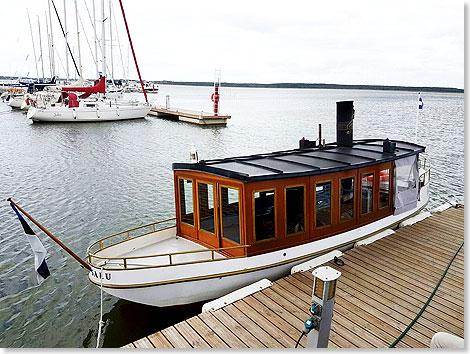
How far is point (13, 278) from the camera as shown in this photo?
866cm

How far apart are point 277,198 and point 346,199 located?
6.33 ft

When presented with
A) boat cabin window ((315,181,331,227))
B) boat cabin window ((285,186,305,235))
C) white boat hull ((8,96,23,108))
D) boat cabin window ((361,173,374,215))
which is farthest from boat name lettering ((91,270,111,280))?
white boat hull ((8,96,23,108))

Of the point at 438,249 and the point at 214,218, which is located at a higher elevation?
the point at 214,218

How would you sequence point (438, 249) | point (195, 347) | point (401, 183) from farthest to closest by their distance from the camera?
point (401, 183) → point (438, 249) → point (195, 347)

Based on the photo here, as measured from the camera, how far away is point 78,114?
37.2 metres

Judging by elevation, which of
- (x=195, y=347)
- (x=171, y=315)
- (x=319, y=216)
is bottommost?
(x=171, y=315)

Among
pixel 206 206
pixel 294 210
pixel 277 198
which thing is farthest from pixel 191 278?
pixel 294 210

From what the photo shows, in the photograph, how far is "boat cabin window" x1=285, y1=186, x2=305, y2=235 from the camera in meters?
7.11

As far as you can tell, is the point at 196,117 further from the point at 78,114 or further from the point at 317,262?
the point at 317,262

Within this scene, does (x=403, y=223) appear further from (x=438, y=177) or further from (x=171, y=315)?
(x=438, y=177)

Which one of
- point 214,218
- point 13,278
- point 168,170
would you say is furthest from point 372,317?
point 168,170

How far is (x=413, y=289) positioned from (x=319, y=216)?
211cm

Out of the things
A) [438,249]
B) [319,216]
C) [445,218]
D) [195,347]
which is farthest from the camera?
[445,218]

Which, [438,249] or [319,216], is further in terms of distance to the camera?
[438,249]
